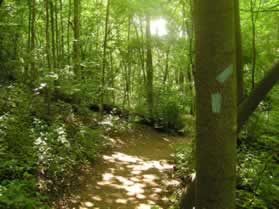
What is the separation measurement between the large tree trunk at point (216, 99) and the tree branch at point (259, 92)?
1.26 meters

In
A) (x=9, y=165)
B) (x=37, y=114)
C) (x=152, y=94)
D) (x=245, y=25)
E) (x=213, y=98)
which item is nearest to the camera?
(x=213, y=98)

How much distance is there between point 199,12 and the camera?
2396mm

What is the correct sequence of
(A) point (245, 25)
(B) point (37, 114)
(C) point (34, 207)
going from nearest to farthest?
(C) point (34, 207) < (A) point (245, 25) < (B) point (37, 114)

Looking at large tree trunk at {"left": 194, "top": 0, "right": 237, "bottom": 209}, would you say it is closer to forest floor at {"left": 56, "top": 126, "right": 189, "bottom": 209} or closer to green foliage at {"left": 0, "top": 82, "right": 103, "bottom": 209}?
green foliage at {"left": 0, "top": 82, "right": 103, "bottom": 209}

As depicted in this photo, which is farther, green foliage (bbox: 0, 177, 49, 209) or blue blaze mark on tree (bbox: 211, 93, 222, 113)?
green foliage (bbox: 0, 177, 49, 209)

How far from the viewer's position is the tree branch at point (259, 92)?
344cm

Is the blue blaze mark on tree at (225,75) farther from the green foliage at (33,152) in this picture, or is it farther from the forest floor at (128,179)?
the forest floor at (128,179)

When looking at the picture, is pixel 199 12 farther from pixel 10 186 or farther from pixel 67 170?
pixel 67 170

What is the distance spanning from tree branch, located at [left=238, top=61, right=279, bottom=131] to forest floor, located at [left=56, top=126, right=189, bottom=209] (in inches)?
115

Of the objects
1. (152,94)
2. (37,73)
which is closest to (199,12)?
(37,73)

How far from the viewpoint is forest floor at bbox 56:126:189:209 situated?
612cm

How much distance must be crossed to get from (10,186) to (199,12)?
3.55m

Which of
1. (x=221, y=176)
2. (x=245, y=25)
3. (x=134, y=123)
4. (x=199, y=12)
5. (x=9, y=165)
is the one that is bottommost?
(x=134, y=123)

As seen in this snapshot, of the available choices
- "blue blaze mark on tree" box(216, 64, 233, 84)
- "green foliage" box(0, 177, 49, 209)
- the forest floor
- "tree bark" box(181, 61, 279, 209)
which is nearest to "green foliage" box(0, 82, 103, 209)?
"green foliage" box(0, 177, 49, 209)
